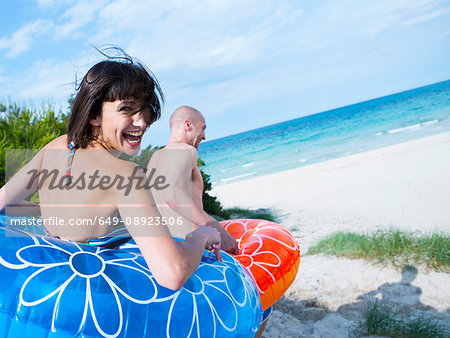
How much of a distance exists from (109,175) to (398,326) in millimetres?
2698

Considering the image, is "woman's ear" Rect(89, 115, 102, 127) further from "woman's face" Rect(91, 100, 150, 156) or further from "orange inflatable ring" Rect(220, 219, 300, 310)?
"orange inflatable ring" Rect(220, 219, 300, 310)

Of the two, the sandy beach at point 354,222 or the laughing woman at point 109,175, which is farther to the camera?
the sandy beach at point 354,222

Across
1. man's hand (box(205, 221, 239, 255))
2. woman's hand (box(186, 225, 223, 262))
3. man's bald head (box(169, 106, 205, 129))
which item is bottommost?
man's hand (box(205, 221, 239, 255))

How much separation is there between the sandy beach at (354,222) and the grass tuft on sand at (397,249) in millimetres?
147

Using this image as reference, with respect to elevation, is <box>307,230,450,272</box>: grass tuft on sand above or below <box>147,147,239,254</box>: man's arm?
below

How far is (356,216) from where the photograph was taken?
6.73 metres

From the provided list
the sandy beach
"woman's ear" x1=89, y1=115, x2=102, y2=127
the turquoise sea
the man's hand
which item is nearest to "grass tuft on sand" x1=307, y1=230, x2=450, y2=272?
the sandy beach

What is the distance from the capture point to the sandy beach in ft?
11.6

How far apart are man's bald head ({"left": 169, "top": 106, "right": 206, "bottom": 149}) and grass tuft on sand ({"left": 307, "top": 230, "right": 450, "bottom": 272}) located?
8.82 feet

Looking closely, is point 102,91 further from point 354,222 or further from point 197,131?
point 354,222

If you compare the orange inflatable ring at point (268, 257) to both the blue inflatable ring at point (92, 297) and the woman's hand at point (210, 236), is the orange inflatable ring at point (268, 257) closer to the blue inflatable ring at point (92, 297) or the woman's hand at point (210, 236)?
the woman's hand at point (210, 236)

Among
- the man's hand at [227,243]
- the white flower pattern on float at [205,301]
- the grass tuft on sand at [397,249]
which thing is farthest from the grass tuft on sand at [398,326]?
the white flower pattern on float at [205,301]

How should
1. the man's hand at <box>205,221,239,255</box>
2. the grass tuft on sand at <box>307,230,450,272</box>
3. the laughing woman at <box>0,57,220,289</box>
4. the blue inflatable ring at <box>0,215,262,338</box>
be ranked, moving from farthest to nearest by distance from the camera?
1. the grass tuft on sand at <box>307,230,450,272</box>
2. the man's hand at <box>205,221,239,255</box>
3. the laughing woman at <box>0,57,220,289</box>
4. the blue inflatable ring at <box>0,215,262,338</box>

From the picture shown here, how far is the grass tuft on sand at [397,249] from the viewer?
4168 mm
